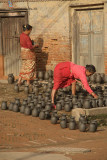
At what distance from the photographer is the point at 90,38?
13344 mm

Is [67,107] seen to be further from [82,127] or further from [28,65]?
[28,65]

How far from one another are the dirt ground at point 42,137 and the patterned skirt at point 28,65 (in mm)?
3076

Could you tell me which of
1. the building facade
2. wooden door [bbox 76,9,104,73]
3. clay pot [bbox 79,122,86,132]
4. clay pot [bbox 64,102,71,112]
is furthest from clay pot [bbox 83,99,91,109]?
wooden door [bbox 76,9,104,73]

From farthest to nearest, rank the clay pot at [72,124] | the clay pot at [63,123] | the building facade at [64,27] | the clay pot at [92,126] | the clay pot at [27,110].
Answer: the building facade at [64,27]
the clay pot at [27,110]
the clay pot at [63,123]
the clay pot at [72,124]
the clay pot at [92,126]

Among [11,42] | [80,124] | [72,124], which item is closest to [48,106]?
[72,124]

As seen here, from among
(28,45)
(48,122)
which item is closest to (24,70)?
(28,45)

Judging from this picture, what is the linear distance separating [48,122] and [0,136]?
167 cm

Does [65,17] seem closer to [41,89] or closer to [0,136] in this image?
[41,89]

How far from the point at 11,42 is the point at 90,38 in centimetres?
296

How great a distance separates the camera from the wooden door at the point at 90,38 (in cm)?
1312

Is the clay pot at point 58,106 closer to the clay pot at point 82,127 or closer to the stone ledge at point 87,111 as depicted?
the stone ledge at point 87,111

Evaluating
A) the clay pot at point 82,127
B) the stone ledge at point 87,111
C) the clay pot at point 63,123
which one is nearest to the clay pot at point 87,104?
the stone ledge at point 87,111

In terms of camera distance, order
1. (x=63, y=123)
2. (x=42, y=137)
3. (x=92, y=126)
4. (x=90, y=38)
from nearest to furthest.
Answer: (x=42, y=137)
(x=92, y=126)
(x=63, y=123)
(x=90, y=38)

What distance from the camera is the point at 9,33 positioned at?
1452cm
